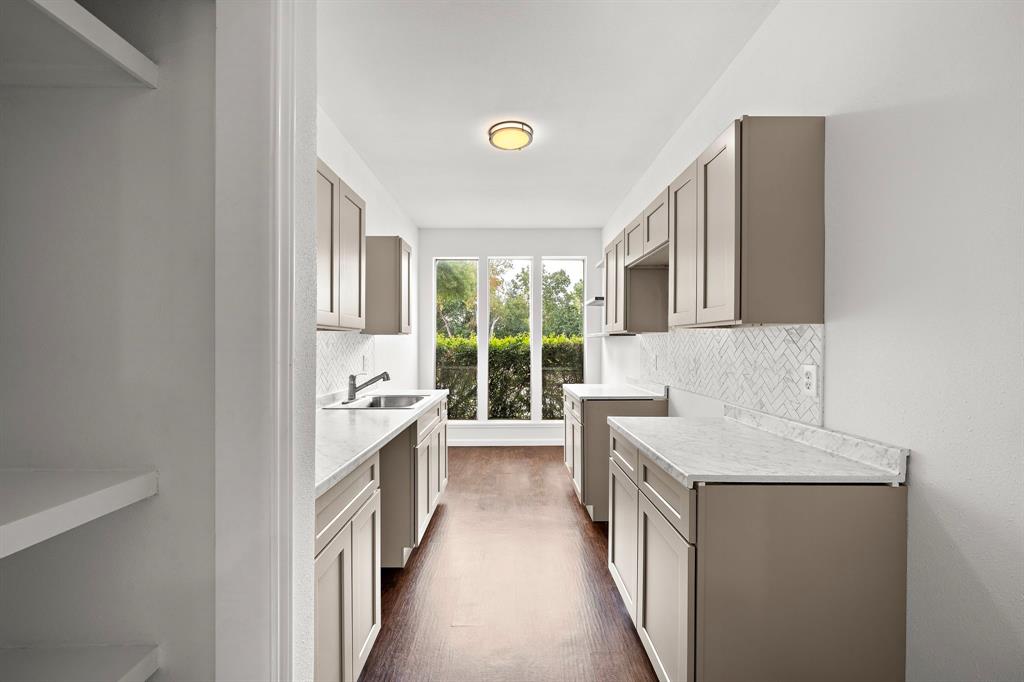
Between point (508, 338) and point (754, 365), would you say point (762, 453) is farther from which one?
point (508, 338)

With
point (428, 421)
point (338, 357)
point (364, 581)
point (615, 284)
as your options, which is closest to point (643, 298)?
point (615, 284)

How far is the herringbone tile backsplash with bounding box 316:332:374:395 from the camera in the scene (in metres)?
3.31

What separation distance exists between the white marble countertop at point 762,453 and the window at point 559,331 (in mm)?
3977

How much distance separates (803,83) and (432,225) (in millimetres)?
4712

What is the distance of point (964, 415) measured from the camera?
1.30m

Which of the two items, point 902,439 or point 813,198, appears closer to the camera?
point 902,439

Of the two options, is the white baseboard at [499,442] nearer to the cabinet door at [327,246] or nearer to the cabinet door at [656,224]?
the cabinet door at [656,224]

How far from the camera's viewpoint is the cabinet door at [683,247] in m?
2.17

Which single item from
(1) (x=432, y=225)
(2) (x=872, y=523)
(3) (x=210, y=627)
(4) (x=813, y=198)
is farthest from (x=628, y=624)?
(1) (x=432, y=225)

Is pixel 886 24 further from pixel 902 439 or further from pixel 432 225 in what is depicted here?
pixel 432 225

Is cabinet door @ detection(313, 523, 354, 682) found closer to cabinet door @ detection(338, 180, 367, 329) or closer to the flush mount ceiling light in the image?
cabinet door @ detection(338, 180, 367, 329)

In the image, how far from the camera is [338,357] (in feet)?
11.8

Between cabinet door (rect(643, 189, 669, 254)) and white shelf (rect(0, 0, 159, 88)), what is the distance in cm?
223

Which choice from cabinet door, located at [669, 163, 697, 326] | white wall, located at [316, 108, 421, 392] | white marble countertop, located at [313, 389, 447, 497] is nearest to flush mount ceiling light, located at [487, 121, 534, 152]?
white wall, located at [316, 108, 421, 392]
